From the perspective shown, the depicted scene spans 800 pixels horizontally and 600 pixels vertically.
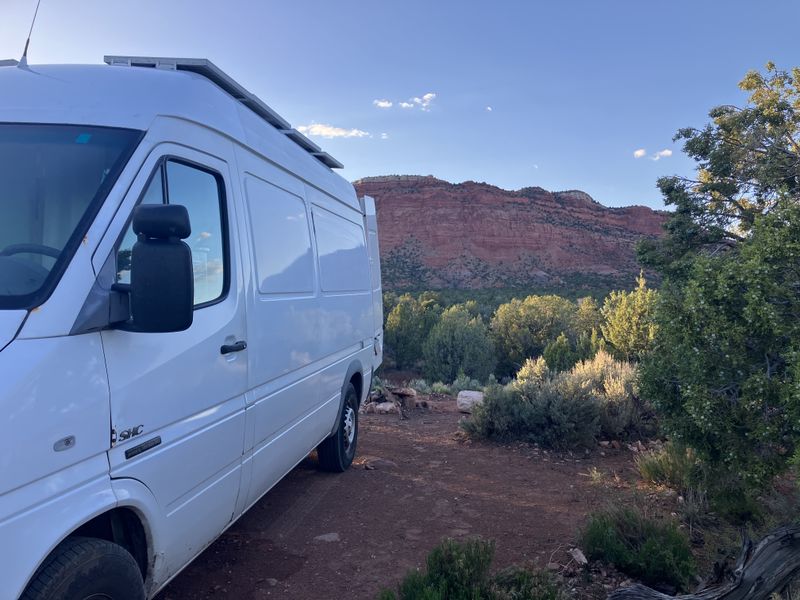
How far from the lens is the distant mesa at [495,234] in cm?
6631

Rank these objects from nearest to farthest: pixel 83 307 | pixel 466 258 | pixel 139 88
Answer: pixel 83 307, pixel 139 88, pixel 466 258

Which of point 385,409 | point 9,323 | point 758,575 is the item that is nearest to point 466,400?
point 385,409

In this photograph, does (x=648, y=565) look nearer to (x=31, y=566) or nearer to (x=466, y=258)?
(x=31, y=566)

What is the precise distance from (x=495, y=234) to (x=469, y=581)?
70.7 meters

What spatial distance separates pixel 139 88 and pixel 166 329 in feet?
4.43

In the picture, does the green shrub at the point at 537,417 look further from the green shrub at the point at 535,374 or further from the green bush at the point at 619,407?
the green shrub at the point at 535,374

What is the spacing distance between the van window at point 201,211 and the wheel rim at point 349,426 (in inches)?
129

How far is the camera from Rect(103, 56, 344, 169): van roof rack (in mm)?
3832

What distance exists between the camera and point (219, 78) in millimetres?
4098

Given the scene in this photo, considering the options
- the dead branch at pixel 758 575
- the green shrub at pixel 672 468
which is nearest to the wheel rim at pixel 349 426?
the green shrub at pixel 672 468

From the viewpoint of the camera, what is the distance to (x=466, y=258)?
229 ft

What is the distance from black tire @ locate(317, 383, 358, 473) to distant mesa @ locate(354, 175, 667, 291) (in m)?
53.7

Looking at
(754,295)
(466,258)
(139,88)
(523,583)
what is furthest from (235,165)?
(466,258)

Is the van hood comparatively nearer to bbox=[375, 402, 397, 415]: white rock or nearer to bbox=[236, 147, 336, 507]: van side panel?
bbox=[236, 147, 336, 507]: van side panel
